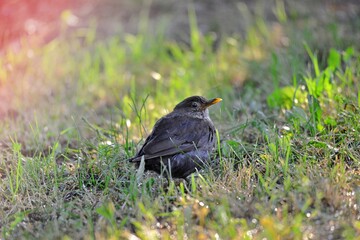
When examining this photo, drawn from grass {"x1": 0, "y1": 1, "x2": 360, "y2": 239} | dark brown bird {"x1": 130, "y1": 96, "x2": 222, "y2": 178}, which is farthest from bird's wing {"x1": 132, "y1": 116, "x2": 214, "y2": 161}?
grass {"x1": 0, "y1": 1, "x2": 360, "y2": 239}

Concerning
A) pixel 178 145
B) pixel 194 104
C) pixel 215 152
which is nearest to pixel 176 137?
pixel 178 145

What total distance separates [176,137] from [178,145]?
0.11 meters

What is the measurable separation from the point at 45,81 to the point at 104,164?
Result: 2640 millimetres

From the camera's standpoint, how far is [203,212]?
13.8 ft

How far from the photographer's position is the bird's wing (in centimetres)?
511

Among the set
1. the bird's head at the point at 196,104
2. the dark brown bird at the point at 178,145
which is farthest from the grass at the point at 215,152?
the bird's head at the point at 196,104

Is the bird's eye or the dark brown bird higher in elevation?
the bird's eye

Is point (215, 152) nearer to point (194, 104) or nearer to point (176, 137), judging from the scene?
point (176, 137)

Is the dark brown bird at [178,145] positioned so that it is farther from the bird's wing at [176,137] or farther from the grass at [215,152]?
the grass at [215,152]

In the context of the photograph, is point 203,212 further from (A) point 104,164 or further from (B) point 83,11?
(B) point 83,11

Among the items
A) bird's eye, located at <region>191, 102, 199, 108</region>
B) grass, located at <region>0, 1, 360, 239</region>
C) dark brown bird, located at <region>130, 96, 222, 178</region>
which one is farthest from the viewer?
bird's eye, located at <region>191, 102, 199, 108</region>

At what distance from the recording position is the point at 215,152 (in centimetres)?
551

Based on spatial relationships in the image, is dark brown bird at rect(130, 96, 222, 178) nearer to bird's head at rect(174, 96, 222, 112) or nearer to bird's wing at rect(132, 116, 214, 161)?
A: bird's wing at rect(132, 116, 214, 161)

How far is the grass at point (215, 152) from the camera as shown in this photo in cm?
427
